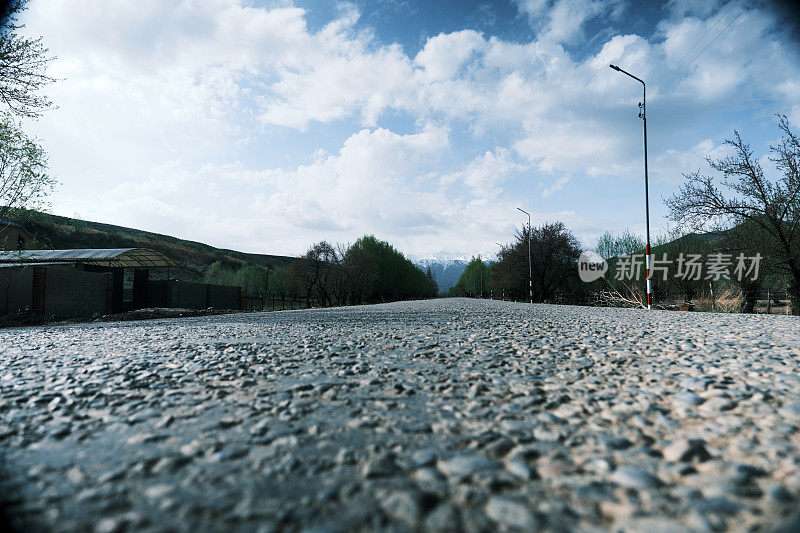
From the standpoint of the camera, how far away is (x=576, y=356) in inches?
173

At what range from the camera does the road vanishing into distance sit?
1.38 meters

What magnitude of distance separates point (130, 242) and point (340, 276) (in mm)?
63537

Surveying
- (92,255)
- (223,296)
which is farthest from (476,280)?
(92,255)

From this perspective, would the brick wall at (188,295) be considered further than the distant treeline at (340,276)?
No

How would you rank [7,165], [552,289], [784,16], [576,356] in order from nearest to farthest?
1. [576,356]
2. [784,16]
3. [7,165]
4. [552,289]

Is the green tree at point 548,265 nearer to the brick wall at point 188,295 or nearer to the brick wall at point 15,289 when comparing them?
the brick wall at point 188,295

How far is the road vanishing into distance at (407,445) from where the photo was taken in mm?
1382

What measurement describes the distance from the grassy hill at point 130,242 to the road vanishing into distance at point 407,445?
57.6m

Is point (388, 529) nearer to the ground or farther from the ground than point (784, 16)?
nearer to the ground

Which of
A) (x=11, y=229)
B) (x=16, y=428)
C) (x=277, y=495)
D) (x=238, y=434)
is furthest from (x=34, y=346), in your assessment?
(x=11, y=229)

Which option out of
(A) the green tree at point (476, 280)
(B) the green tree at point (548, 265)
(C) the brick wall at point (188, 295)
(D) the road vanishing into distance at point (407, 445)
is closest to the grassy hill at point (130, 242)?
(C) the brick wall at point (188, 295)

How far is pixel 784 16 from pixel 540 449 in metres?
7.05

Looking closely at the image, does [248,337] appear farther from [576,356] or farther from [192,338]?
[576,356]

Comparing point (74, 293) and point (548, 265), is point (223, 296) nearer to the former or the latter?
point (74, 293)
